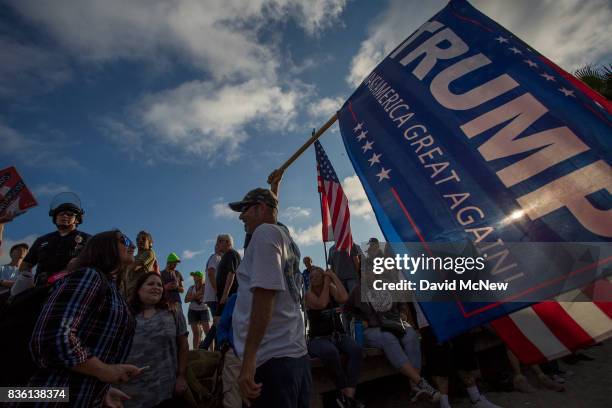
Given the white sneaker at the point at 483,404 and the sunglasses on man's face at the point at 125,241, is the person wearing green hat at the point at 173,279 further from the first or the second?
the white sneaker at the point at 483,404

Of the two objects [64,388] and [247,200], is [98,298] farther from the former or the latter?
[247,200]

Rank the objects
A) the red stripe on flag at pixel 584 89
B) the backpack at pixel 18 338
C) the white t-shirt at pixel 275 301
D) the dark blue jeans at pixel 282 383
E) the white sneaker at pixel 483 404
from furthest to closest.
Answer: the white sneaker at pixel 483 404 < the red stripe on flag at pixel 584 89 < the white t-shirt at pixel 275 301 < the dark blue jeans at pixel 282 383 < the backpack at pixel 18 338

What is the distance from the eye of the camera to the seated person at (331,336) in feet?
13.2

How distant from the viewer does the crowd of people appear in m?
1.61

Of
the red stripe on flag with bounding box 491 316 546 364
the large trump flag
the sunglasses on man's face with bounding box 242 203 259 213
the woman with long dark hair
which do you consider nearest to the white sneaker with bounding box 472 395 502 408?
the red stripe on flag with bounding box 491 316 546 364

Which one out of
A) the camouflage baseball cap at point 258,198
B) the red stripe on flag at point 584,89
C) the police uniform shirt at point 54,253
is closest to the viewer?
the red stripe on flag at point 584,89

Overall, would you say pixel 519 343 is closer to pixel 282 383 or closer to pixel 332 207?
pixel 282 383

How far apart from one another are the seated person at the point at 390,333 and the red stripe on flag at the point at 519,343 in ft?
9.94

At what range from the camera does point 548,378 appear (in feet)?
14.8

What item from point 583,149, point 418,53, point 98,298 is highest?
point 418,53

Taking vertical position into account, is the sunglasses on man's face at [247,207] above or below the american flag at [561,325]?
above

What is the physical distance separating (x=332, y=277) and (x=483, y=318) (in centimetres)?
288

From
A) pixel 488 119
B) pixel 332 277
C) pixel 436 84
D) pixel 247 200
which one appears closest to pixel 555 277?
pixel 488 119

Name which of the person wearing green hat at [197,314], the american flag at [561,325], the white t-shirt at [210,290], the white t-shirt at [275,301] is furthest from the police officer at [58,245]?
the american flag at [561,325]
